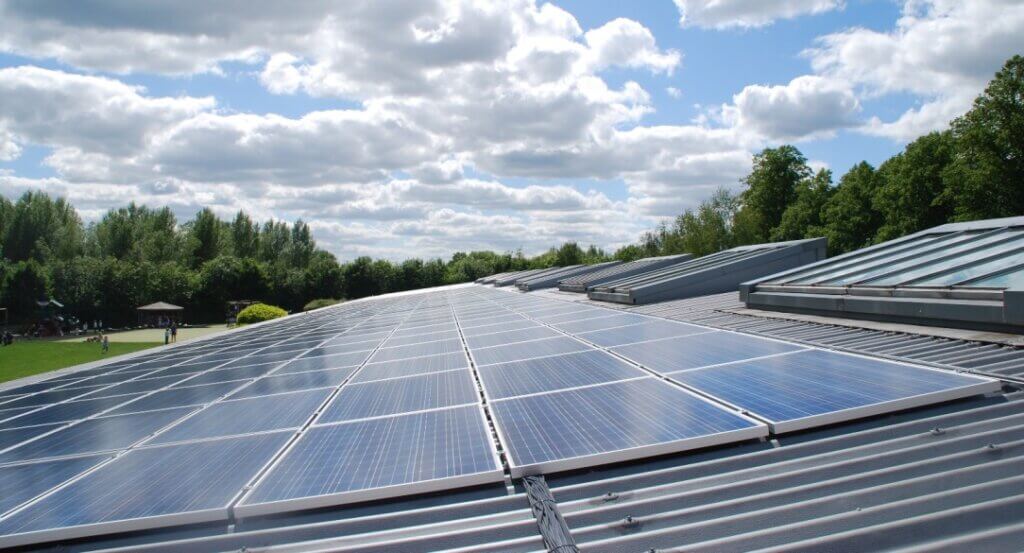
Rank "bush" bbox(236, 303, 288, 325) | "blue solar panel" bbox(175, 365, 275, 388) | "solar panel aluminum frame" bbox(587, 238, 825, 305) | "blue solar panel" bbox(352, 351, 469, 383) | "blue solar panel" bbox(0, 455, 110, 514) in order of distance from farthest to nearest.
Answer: "bush" bbox(236, 303, 288, 325) < "solar panel aluminum frame" bbox(587, 238, 825, 305) < "blue solar panel" bbox(175, 365, 275, 388) < "blue solar panel" bbox(352, 351, 469, 383) < "blue solar panel" bbox(0, 455, 110, 514)

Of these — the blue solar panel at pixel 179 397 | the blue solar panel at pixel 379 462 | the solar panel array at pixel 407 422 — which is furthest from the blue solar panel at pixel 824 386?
the blue solar panel at pixel 179 397

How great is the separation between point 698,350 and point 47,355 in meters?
60.4

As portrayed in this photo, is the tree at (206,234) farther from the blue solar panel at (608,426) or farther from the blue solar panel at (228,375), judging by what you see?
the blue solar panel at (608,426)

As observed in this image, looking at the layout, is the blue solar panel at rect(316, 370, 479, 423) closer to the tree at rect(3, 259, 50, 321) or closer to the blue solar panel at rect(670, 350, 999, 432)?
the blue solar panel at rect(670, 350, 999, 432)

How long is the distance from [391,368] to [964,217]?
53.4m

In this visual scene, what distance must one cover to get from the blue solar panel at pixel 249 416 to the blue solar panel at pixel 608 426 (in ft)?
8.91

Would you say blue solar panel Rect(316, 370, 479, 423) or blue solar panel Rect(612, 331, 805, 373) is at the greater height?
blue solar panel Rect(612, 331, 805, 373)

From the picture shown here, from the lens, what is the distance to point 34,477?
664 centimetres

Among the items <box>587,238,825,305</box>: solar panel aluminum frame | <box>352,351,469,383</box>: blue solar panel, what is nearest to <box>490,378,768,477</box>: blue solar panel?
<box>352,351,469,383</box>: blue solar panel

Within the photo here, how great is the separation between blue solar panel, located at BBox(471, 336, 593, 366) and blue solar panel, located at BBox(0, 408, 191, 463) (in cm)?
472

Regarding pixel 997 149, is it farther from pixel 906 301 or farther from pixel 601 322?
pixel 906 301

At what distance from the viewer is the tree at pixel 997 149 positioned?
153 feet

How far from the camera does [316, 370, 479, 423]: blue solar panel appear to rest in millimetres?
7520

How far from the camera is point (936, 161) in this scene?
186 feet
